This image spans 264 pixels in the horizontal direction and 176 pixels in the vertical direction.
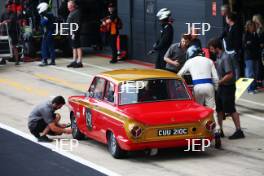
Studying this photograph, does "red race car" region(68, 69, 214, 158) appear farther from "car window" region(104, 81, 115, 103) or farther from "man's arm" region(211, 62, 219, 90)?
"man's arm" region(211, 62, 219, 90)

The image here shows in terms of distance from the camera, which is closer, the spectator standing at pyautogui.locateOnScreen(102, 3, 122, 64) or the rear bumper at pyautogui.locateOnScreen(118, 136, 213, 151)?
the rear bumper at pyautogui.locateOnScreen(118, 136, 213, 151)

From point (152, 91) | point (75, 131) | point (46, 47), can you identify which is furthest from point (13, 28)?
point (152, 91)

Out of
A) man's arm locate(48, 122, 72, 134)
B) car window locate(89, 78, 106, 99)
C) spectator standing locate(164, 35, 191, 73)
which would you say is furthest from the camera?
spectator standing locate(164, 35, 191, 73)

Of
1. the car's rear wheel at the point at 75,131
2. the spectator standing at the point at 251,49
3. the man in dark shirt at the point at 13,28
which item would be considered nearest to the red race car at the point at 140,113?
the car's rear wheel at the point at 75,131

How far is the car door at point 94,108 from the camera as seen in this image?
15.4m

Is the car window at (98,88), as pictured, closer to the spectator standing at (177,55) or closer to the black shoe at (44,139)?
the black shoe at (44,139)

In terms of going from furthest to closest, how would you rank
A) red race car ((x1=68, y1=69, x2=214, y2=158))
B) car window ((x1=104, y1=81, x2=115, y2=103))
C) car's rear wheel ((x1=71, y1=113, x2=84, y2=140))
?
car's rear wheel ((x1=71, y1=113, x2=84, y2=140)) < car window ((x1=104, y1=81, x2=115, y2=103)) < red race car ((x1=68, y1=69, x2=214, y2=158))

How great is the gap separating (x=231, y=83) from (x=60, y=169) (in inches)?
153

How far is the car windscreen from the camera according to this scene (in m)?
15.0

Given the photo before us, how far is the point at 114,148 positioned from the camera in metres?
14.7

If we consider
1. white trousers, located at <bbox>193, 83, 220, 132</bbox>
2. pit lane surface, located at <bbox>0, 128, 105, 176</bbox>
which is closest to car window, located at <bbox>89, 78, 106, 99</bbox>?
pit lane surface, located at <bbox>0, 128, 105, 176</bbox>

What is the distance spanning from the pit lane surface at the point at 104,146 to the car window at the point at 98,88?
39.0 inches

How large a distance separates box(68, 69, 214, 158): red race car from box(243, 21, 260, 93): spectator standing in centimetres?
569

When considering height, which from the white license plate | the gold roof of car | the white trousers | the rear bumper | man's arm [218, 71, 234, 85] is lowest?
the rear bumper
